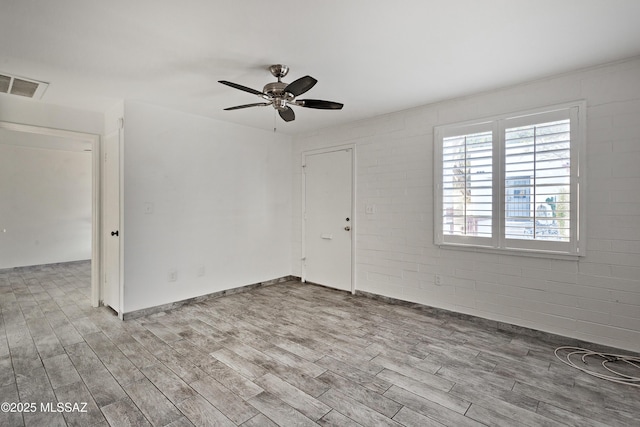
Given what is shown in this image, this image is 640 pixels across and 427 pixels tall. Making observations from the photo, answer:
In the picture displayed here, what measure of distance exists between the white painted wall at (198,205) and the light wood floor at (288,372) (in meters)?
0.58

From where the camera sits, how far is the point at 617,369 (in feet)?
8.04

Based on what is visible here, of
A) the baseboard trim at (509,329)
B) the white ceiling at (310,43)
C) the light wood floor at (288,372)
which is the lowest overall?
the light wood floor at (288,372)

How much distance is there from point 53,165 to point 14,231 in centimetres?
148

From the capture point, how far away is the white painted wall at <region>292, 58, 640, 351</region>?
104 inches

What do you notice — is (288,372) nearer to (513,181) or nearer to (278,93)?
(278,93)

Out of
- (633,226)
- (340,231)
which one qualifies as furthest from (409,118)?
(633,226)

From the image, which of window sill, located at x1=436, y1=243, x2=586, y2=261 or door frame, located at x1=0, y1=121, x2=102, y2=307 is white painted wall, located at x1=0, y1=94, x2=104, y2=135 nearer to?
door frame, located at x1=0, y1=121, x2=102, y2=307

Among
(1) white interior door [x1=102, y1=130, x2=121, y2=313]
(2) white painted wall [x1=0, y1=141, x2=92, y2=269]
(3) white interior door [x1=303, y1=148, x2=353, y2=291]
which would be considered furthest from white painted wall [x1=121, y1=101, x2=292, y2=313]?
(2) white painted wall [x1=0, y1=141, x2=92, y2=269]

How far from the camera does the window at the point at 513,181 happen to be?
2863 mm

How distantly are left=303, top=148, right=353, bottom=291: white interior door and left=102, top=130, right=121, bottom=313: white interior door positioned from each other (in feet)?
8.68

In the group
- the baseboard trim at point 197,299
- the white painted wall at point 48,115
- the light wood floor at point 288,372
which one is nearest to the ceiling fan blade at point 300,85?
the light wood floor at point 288,372

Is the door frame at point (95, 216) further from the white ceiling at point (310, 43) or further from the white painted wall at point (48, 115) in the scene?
the white ceiling at point (310, 43)

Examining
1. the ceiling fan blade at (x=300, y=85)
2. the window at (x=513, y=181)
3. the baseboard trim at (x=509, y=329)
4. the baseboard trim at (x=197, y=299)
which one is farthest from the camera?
the baseboard trim at (x=197, y=299)

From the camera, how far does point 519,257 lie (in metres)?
3.15
